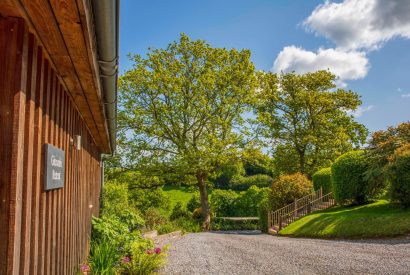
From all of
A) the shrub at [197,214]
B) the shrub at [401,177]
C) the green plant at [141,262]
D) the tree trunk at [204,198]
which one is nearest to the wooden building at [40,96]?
the green plant at [141,262]

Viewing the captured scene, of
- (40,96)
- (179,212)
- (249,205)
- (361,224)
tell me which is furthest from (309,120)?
(40,96)

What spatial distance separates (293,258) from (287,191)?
1072cm

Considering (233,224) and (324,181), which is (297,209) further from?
(233,224)

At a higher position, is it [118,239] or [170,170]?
[170,170]

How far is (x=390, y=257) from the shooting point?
7.85 meters

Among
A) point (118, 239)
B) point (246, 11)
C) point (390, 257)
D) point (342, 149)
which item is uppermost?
point (246, 11)

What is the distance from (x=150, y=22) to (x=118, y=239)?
476cm

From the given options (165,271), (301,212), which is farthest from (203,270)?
(301,212)

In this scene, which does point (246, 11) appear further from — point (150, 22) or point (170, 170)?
point (170, 170)

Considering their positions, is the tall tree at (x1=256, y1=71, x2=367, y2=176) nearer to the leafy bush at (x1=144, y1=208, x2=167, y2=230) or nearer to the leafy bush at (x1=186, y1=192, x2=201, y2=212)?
the leafy bush at (x1=186, y1=192, x2=201, y2=212)

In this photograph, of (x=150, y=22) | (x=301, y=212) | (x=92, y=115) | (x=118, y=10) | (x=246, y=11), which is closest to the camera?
(x=118, y=10)

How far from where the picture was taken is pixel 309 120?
27359mm

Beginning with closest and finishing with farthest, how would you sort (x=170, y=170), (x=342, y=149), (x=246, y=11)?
(x=246, y=11) → (x=170, y=170) → (x=342, y=149)

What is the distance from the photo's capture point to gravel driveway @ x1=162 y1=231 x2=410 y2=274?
7.03 meters
